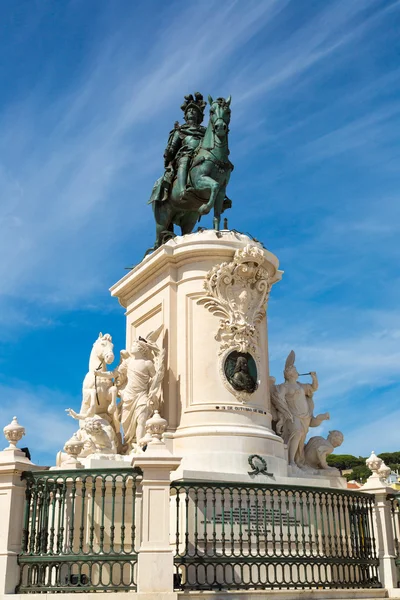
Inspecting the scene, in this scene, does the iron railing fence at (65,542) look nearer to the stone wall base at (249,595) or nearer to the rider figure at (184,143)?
the stone wall base at (249,595)

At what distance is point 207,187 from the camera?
17.5 meters

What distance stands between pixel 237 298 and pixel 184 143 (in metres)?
4.69

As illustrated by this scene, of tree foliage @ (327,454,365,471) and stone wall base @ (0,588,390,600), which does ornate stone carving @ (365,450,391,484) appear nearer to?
stone wall base @ (0,588,390,600)

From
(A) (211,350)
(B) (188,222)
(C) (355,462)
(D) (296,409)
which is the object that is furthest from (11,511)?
(C) (355,462)

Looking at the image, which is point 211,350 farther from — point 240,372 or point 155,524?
point 155,524

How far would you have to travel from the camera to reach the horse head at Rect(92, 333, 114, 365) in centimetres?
1720

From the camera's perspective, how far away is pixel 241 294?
16.0m

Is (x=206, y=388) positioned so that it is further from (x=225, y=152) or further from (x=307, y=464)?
(x=225, y=152)

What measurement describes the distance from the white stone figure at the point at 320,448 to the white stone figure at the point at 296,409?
0.20 m

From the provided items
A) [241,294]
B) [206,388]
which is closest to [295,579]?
[206,388]

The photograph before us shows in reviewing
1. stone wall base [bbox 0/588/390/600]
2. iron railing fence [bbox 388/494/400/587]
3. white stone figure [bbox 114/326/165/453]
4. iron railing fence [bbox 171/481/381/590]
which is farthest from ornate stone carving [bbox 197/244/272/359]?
stone wall base [bbox 0/588/390/600]

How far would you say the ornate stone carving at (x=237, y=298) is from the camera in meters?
15.7

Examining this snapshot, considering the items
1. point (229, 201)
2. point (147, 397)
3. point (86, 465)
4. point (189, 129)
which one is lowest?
point (86, 465)

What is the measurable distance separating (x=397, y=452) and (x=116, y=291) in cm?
7012
